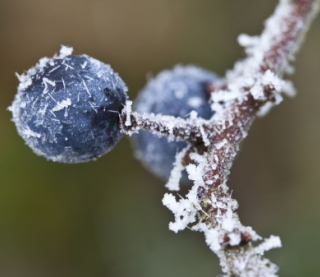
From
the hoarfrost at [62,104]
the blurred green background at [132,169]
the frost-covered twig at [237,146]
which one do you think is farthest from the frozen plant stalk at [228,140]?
the blurred green background at [132,169]

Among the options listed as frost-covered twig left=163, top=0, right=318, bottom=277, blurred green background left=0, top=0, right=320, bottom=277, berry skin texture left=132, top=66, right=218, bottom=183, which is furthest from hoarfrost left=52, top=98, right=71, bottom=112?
blurred green background left=0, top=0, right=320, bottom=277

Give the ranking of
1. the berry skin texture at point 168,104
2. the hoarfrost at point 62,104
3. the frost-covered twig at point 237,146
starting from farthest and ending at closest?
the berry skin texture at point 168,104 → the hoarfrost at point 62,104 → the frost-covered twig at point 237,146

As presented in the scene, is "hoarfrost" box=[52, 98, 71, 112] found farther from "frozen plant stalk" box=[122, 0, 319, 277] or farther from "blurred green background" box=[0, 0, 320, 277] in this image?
"blurred green background" box=[0, 0, 320, 277]

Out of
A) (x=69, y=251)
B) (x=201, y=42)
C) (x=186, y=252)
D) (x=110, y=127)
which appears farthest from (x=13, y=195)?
(x=110, y=127)

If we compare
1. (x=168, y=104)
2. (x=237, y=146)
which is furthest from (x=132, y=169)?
(x=237, y=146)

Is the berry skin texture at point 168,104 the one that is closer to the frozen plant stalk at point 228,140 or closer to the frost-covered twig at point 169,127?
the frozen plant stalk at point 228,140

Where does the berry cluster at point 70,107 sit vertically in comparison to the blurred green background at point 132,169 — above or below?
below
